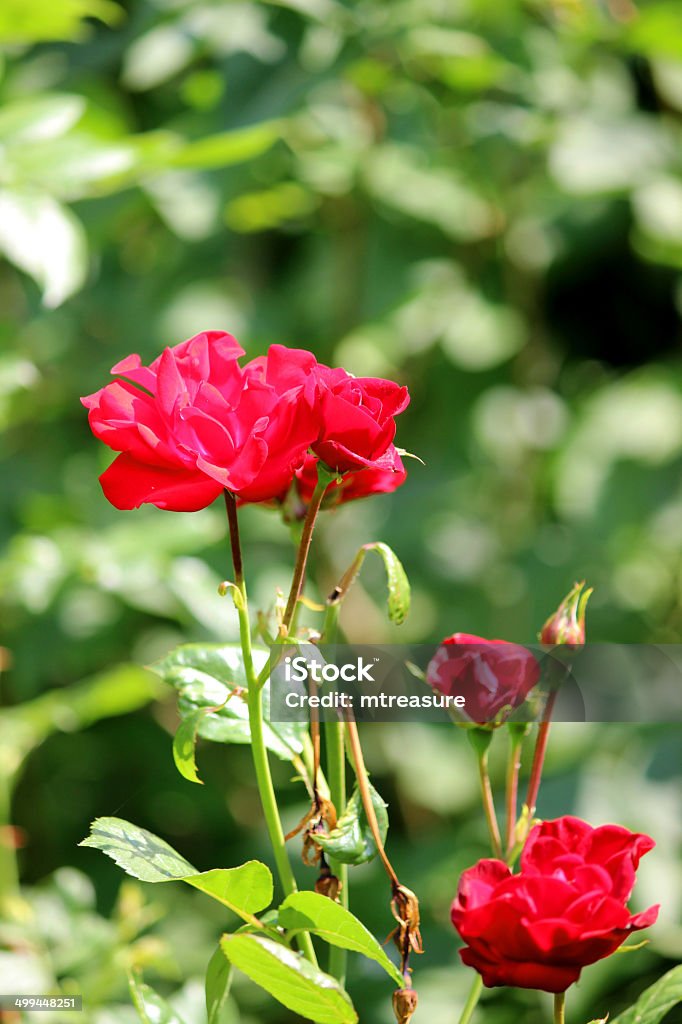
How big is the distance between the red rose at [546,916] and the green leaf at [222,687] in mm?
84

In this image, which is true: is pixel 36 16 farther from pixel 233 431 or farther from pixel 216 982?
pixel 216 982

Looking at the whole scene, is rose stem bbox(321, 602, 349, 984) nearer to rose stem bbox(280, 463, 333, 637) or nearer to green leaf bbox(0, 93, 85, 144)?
rose stem bbox(280, 463, 333, 637)

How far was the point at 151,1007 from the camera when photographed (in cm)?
41

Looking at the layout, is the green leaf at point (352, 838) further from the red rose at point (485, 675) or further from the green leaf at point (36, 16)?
the green leaf at point (36, 16)

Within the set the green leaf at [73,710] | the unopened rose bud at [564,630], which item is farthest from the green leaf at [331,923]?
the green leaf at [73,710]

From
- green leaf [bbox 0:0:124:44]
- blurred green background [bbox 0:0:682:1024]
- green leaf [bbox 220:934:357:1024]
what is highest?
green leaf [bbox 0:0:124:44]

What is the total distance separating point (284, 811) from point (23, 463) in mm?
449

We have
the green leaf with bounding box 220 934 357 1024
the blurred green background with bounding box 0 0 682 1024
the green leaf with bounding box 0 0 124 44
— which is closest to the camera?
the green leaf with bounding box 220 934 357 1024

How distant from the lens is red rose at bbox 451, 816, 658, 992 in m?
0.34

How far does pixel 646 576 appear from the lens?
1310mm

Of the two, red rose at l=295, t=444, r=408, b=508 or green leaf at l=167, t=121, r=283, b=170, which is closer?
red rose at l=295, t=444, r=408, b=508

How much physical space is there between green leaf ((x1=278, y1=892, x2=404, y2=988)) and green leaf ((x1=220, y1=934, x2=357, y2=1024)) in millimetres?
13

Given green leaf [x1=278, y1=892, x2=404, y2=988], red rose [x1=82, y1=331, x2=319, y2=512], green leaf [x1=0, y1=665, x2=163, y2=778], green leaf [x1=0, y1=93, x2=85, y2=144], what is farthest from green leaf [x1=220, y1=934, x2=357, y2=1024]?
green leaf [x1=0, y1=93, x2=85, y2=144]

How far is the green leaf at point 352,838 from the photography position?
0.34 meters
